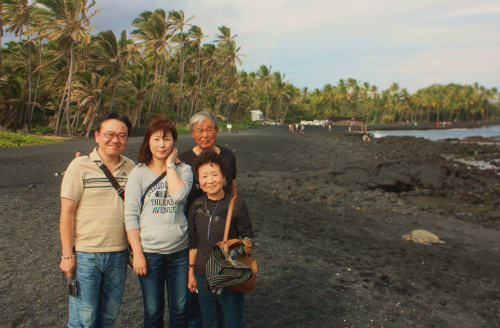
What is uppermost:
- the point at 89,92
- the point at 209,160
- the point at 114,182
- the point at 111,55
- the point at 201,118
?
the point at 111,55

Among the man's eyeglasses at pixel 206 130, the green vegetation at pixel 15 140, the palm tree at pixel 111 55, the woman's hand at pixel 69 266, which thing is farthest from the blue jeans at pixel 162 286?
the palm tree at pixel 111 55

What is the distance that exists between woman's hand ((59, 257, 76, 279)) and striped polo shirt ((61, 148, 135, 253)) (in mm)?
77

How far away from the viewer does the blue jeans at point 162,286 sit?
2291 millimetres

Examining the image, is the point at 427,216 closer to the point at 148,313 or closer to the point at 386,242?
the point at 386,242

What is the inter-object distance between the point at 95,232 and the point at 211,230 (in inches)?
28.3

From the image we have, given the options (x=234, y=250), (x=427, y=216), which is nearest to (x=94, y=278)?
(x=234, y=250)

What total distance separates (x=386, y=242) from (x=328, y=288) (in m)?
2.74

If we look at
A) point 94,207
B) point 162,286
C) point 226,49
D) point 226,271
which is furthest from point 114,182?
point 226,49

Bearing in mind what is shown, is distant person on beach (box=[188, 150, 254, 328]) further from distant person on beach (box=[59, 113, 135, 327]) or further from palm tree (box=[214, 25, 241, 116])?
palm tree (box=[214, 25, 241, 116])

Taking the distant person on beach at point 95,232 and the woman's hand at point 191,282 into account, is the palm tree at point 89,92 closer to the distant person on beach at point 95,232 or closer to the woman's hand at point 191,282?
the distant person on beach at point 95,232

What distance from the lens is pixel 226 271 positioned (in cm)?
218

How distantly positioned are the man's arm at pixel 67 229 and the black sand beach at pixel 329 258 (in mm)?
1651

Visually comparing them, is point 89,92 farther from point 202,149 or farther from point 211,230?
point 211,230

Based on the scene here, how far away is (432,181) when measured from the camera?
14.3m
